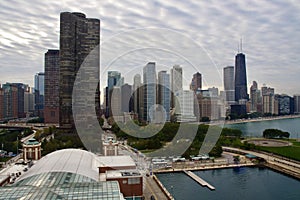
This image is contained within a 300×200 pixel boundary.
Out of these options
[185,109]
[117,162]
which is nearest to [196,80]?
[117,162]

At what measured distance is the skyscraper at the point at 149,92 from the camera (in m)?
8.88

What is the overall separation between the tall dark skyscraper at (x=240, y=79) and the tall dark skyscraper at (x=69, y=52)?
23.0m

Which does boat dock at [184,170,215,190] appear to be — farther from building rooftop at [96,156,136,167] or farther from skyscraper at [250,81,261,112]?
skyscraper at [250,81,261,112]

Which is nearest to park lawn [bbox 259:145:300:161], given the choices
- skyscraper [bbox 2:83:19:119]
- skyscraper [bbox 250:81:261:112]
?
skyscraper [bbox 2:83:19:119]

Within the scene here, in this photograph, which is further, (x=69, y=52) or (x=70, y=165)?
(x=69, y=52)

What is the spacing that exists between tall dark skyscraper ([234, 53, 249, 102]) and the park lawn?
2409 centimetres

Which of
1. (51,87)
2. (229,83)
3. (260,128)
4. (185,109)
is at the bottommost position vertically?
(260,128)

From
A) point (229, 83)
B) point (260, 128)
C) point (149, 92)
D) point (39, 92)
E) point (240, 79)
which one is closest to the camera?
point (149, 92)

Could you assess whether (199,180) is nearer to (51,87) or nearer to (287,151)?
(287,151)

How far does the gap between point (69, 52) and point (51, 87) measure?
262 inches

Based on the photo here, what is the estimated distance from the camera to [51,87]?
19594mm

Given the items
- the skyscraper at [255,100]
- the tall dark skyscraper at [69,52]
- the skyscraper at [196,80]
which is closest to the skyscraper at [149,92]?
the skyscraper at [196,80]

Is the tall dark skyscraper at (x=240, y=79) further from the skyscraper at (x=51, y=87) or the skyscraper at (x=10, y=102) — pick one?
the skyscraper at (x=10, y=102)

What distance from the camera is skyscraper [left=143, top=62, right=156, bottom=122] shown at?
8.88 meters
